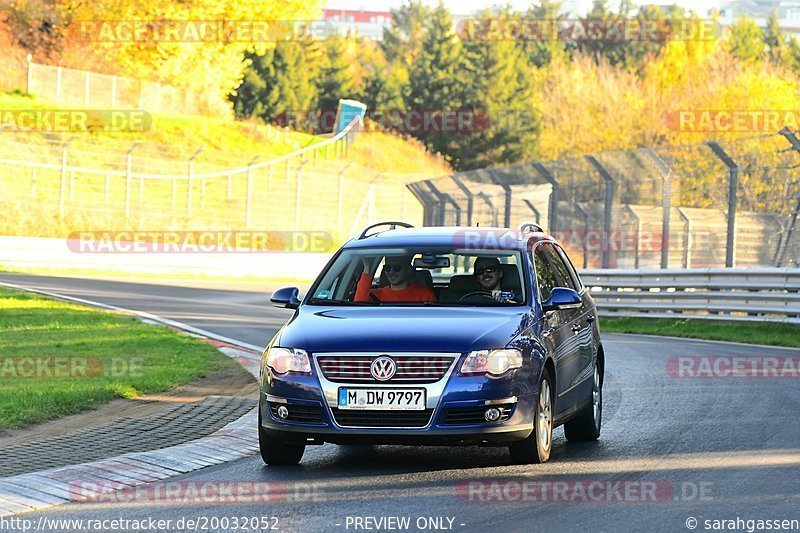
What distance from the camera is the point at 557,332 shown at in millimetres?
9359

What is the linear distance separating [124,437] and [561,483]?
339 centimetres

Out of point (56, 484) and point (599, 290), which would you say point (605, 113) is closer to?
point (599, 290)

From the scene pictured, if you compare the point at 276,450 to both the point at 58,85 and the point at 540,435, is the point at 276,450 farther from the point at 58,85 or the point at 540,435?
the point at 58,85

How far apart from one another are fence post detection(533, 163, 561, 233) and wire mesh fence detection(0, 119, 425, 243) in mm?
16339

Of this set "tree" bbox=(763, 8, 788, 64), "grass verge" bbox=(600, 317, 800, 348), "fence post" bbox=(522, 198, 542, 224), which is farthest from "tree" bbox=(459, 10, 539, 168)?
"grass verge" bbox=(600, 317, 800, 348)

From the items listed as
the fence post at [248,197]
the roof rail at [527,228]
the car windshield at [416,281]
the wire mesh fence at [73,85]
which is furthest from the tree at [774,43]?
the car windshield at [416,281]

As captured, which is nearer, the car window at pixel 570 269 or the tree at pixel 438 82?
the car window at pixel 570 269

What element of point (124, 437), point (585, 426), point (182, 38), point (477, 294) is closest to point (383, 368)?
point (477, 294)

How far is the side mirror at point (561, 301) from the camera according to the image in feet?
30.5

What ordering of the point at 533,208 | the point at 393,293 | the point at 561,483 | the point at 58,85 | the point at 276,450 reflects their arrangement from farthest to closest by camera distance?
the point at 58,85
the point at 533,208
the point at 393,293
the point at 276,450
the point at 561,483

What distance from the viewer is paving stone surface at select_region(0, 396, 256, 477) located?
28.7 feet

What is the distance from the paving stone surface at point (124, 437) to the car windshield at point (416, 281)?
5.01 feet

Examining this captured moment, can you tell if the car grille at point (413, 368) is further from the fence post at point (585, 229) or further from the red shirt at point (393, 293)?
the fence post at point (585, 229)

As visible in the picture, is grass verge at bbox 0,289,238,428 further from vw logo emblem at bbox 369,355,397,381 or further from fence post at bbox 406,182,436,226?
fence post at bbox 406,182,436,226
